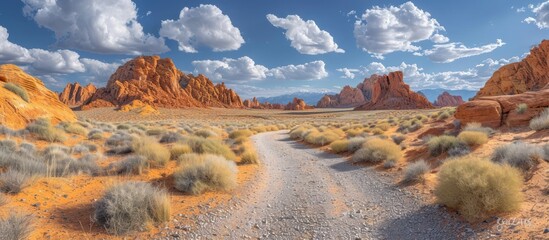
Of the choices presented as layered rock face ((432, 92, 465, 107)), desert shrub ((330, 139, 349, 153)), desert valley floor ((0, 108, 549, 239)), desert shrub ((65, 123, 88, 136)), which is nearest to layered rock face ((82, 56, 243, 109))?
desert shrub ((65, 123, 88, 136))

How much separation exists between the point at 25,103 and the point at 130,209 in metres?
18.0

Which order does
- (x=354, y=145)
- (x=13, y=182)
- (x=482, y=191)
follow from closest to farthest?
(x=482, y=191) < (x=13, y=182) < (x=354, y=145)

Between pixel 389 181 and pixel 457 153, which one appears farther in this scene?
pixel 457 153

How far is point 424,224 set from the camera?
19.2 feet

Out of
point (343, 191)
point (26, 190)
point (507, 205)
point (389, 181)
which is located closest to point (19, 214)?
point (26, 190)

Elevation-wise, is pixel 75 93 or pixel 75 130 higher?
pixel 75 93

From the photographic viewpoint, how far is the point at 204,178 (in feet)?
26.7

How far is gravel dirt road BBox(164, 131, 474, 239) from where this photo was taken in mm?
5645

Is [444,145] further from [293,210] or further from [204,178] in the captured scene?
→ [204,178]

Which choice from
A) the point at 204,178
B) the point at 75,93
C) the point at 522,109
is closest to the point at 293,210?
the point at 204,178

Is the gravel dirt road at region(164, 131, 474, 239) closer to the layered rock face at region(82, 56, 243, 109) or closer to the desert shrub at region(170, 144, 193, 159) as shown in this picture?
the desert shrub at region(170, 144, 193, 159)

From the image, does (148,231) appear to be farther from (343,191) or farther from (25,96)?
(25,96)

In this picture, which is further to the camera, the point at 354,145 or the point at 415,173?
the point at 354,145

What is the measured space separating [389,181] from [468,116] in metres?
11.9
